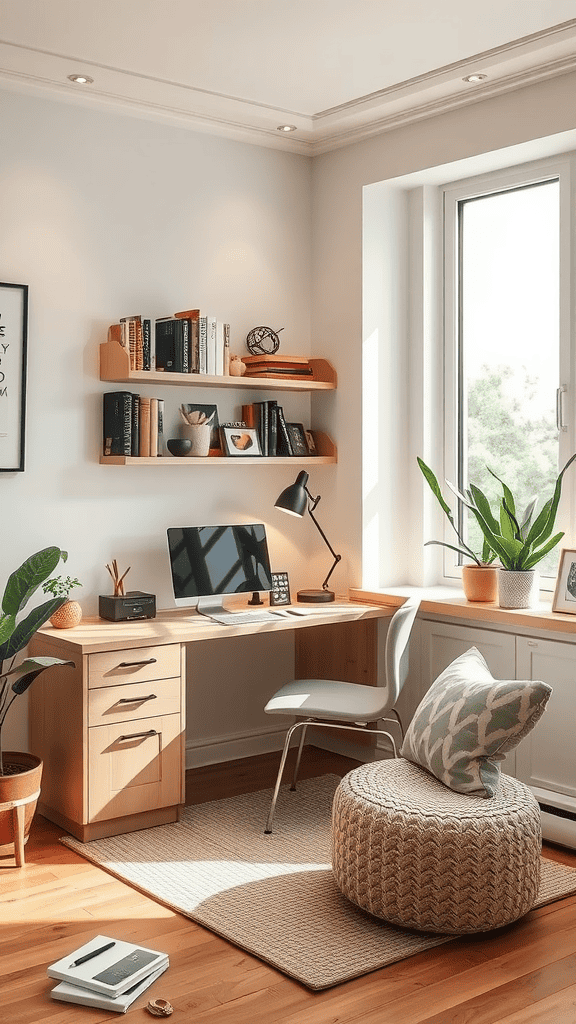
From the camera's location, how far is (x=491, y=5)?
3090 millimetres

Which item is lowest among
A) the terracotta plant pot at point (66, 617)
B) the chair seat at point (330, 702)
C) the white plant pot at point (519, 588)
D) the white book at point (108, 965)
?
the white book at point (108, 965)

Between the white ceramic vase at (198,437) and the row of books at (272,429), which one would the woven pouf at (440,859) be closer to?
the white ceramic vase at (198,437)

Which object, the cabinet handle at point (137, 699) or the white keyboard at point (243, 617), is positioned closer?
the cabinet handle at point (137, 699)

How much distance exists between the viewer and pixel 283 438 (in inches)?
171

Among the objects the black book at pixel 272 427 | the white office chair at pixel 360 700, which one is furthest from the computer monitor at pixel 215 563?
the white office chair at pixel 360 700

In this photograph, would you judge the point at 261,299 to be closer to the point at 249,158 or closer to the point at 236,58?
the point at 249,158

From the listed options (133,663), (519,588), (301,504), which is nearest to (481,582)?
(519,588)

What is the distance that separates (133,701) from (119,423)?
3.41 feet

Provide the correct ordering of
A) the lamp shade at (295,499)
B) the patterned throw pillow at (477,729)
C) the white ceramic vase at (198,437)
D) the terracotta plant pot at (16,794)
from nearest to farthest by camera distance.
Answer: the patterned throw pillow at (477,729) → the terracotta plant pot at (16,794) → the white ceramic vase at (198,437) → the lamp shade at (295,499)

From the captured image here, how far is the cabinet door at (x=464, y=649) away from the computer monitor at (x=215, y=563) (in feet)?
2.27

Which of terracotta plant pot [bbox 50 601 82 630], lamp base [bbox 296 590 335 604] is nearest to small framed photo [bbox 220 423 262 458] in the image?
lamp base [bbox 296 590 335 604]

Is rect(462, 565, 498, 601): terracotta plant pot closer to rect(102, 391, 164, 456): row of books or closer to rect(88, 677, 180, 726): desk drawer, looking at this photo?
rect(88, 677, 180, 726): desk drawer

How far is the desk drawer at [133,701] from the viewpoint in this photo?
3.40 m

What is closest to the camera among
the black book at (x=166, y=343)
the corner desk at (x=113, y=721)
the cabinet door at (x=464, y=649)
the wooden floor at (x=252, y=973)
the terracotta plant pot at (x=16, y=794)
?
the wooden floor at (x=252, y=973)
